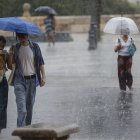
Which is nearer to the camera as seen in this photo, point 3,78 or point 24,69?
point 24,69

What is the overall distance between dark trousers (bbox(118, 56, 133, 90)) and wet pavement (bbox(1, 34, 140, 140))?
0.25 metres

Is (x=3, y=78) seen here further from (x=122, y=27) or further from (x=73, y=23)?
(x=73, y=23)

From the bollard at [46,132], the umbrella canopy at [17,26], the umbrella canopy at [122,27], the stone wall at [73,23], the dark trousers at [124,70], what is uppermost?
the umbrella canopy at [17,26]

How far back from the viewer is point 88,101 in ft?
47.8

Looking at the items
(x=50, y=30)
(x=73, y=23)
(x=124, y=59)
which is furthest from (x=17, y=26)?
(x=73, y=23)

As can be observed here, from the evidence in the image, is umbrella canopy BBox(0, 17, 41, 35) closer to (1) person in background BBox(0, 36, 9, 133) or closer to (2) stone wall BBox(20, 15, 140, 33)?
(1) person in background BBox(0, 36, 9, 133)

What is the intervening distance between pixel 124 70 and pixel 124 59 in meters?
0.28

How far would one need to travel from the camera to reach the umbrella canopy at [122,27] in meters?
15.7

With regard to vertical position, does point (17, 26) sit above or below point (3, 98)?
above

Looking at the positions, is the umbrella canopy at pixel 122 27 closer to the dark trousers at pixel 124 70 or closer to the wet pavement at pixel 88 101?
the dark trousers at pixel 124 70

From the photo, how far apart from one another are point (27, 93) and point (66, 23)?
32.8m

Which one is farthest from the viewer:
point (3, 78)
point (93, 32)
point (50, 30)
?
point (50, 30)

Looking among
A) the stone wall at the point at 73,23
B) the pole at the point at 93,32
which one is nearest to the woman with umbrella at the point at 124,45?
the pole at the point at 93,32

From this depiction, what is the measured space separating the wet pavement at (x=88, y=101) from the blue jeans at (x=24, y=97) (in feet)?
1.97
